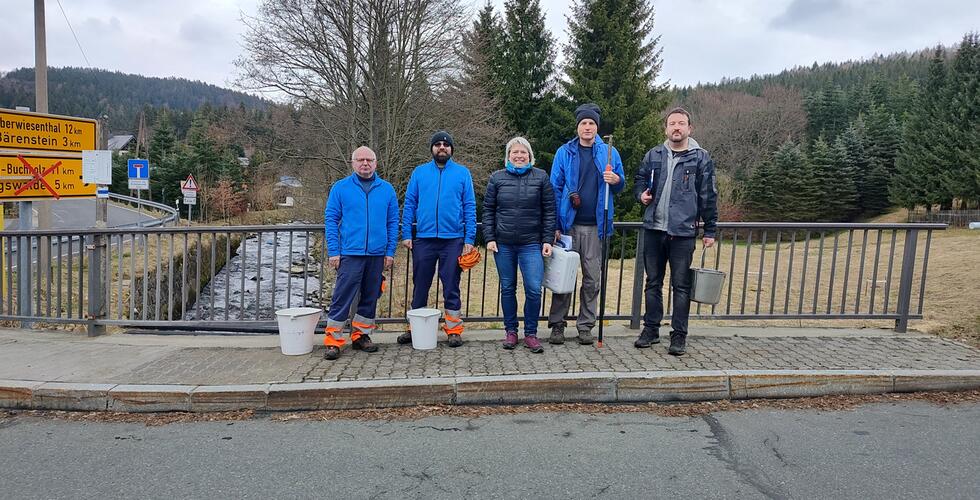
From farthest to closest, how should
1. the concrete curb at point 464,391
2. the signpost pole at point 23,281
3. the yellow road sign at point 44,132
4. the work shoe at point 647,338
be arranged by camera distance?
the yellow road sign at point 44,132, the signpost pole at point 23,281, the work shoe at point 647,338, the concrete curb at point 464,391

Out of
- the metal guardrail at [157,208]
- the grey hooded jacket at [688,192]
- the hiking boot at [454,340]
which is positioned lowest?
the metal guardrail at [157,208]

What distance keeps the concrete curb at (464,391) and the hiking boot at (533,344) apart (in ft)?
2.29

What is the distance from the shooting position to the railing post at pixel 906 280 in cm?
631

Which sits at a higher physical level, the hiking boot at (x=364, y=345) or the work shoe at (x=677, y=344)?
the work shoe at (x=677, y=344)

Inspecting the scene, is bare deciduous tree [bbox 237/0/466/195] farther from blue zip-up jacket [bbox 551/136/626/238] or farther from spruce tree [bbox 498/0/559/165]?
blue zip-up jacket [bbox 551/136/626/238]

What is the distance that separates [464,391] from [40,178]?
659 cm

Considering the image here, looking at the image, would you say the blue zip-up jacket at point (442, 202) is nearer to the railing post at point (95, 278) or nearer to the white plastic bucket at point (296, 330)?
the white plastic bucket at point (296, 330)

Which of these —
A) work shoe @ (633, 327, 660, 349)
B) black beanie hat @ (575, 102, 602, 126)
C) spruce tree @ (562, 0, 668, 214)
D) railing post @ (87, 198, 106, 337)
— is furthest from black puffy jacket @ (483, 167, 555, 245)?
spruce tree @ (562, 0, 668, 214)

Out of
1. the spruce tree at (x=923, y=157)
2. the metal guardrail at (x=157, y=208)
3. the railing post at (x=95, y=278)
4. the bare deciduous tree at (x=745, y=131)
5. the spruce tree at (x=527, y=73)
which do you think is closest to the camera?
the railing post at (x=95, y=278)

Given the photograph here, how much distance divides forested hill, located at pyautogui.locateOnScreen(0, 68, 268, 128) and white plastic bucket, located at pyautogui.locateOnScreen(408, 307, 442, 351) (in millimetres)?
64698

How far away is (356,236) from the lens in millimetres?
5383

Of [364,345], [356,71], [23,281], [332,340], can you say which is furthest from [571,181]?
[356,71]

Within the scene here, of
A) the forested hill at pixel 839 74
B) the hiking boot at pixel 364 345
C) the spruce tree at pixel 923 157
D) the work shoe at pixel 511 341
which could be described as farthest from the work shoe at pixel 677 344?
the forested hill at pixel 839 74

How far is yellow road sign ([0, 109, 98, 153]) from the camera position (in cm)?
715
